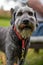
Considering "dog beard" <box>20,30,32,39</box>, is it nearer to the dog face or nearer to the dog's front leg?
the dog face

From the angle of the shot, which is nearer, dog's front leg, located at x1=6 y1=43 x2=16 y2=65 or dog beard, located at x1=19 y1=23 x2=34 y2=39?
dog beard, located at x1=19 y1=23 x2=34 y2=39

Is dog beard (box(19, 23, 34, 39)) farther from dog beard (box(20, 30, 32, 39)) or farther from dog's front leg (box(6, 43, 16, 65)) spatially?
dog's front leg (box(6, 43, 16, 65))

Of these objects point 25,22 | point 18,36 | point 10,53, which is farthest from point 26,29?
point 10,53

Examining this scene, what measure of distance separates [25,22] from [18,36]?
486mm

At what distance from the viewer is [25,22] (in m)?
4.67

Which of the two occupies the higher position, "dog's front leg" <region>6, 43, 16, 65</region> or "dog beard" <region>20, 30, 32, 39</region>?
"dog beard" <region>20, 30, 32, 39</region>

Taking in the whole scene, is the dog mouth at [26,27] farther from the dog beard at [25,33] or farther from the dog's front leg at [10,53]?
the dog's front leg at [10,53]

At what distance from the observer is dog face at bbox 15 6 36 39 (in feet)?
15.4

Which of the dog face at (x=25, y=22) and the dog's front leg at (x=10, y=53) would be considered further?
the dog's front leg at (x=10, y=53)

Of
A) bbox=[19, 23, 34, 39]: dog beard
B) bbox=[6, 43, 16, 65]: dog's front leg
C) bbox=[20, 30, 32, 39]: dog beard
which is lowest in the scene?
bbox=[6, 43, 16, 65]: dog's front leg

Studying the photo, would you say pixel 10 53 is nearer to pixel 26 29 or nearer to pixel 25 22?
pixel 26 29

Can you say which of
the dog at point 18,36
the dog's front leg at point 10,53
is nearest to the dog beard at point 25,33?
the dog at point 18,36

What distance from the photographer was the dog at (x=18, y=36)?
15.7ft

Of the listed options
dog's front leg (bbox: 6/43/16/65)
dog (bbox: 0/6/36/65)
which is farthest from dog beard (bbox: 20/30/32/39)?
dog's front leg (bbox: 6/43/16/65)
